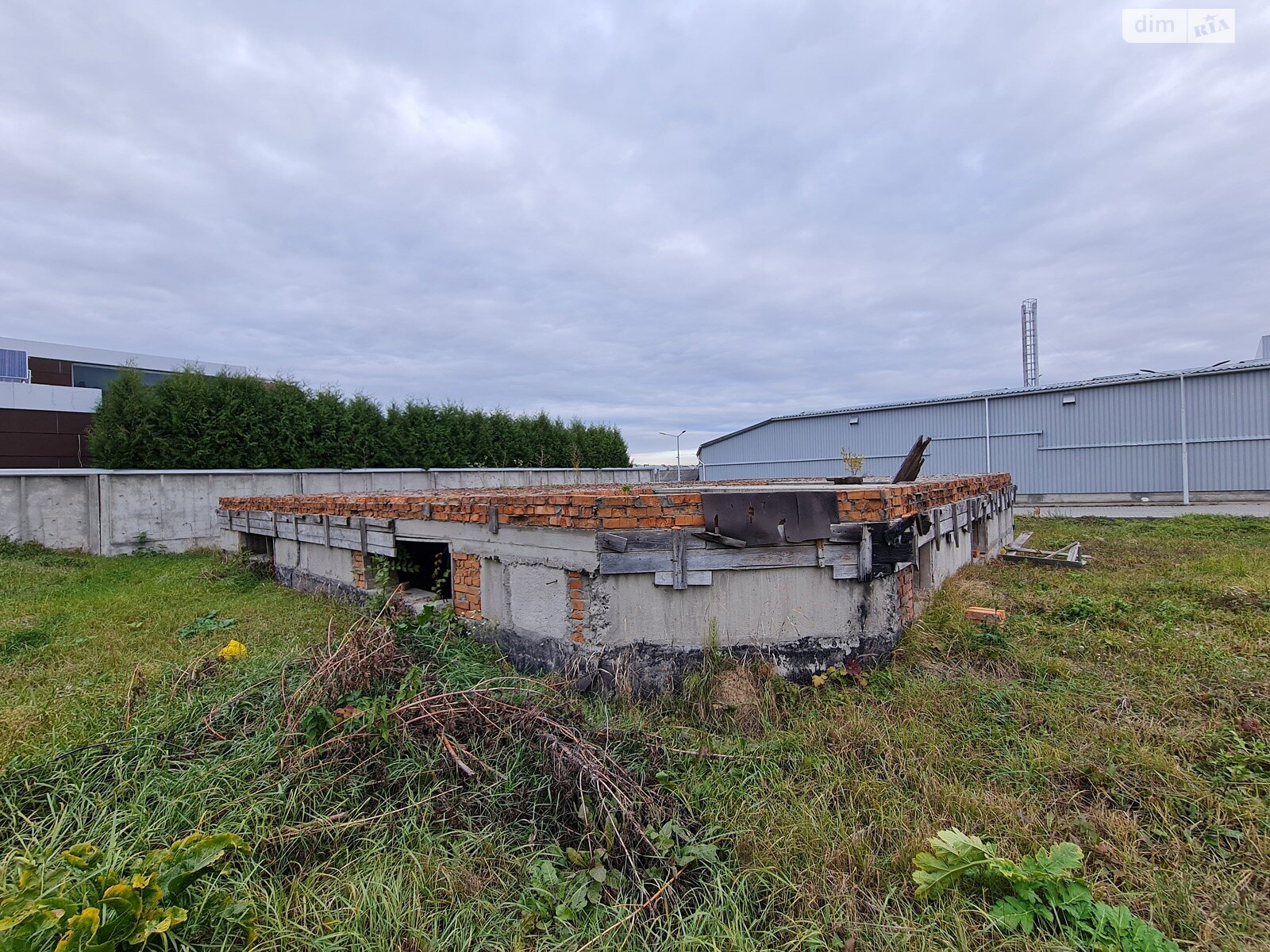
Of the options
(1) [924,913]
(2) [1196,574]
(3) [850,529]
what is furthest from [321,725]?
(2) [1196,574]

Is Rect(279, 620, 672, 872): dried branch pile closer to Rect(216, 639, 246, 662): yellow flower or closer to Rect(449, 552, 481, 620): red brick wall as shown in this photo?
Rect(449, 552, 481, 620): red brick wall

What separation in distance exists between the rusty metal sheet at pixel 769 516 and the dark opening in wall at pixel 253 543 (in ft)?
27.2

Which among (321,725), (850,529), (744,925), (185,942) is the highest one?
(850,529)


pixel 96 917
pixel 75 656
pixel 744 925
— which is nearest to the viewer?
pixel 96 917

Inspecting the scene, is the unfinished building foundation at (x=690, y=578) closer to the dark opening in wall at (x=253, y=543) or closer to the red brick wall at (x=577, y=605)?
the red brick wall at (x=577, y=605)

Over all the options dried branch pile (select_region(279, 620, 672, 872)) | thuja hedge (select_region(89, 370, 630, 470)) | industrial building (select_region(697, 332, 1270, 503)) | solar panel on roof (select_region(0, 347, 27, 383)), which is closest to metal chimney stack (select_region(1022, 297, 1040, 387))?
industrial building (select_region(697, 332, 1270, 503))

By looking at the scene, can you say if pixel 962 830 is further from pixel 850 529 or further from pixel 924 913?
pixel 850 529

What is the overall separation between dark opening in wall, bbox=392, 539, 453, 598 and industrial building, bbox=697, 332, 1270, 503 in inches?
621

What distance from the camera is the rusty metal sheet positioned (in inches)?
162

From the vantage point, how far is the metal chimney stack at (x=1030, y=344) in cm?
2475

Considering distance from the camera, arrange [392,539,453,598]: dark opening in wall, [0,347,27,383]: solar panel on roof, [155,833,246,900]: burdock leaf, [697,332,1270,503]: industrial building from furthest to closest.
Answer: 1. [0,347,27,383]: solar panel on roof
2. [697,332,1270,503]: industrial building
3. [392,539,453,598]: dark opening in wall
4. [155,833,246,900]: burdock leaf

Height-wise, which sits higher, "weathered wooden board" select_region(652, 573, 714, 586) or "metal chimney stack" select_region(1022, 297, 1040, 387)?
"metal chimney stack" select_region(1022, 297, 1040, 387)

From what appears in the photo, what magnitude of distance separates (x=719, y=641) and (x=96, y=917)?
3.35 m

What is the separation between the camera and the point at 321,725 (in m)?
3.17
